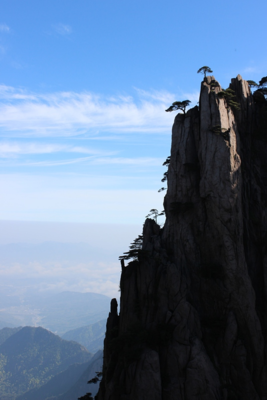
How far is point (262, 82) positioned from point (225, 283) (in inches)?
1612

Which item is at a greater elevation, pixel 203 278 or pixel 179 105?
pixel 179 105

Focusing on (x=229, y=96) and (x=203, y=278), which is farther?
(x=229, y=96)

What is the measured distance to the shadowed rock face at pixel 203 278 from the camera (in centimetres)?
4066

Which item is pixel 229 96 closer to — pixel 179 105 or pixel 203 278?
pixel 179 105

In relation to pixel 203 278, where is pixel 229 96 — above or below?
above

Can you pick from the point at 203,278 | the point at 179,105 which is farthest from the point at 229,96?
the point at 203,278

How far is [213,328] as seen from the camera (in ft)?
148

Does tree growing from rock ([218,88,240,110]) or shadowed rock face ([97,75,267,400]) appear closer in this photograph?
shadowed rock face ([97,75,267,400])

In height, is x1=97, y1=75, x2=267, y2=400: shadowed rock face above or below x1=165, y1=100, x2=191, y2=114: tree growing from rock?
below

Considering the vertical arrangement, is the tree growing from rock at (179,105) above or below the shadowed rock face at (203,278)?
above

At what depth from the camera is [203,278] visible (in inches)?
1917

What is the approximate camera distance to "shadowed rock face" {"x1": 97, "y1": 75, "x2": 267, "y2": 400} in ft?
133

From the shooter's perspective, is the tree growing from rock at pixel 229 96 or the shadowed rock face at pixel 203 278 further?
the tree growing from rock at pixel 229 96

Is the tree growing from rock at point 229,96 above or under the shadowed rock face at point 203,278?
above
